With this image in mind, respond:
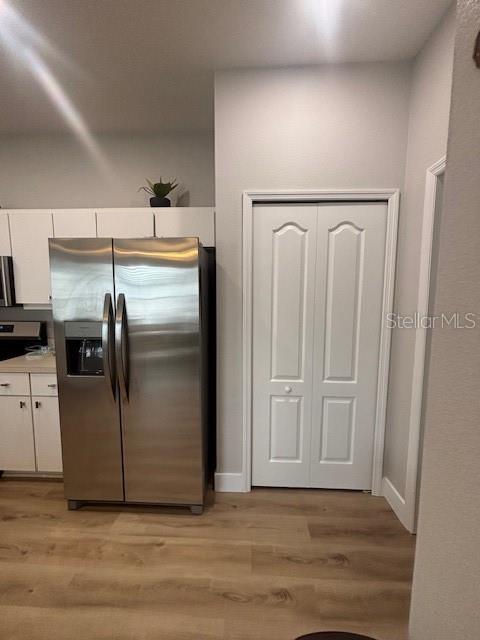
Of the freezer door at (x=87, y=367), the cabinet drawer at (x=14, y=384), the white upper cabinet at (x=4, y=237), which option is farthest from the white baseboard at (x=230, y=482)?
the white upper cabinet at (x=4, y=237)

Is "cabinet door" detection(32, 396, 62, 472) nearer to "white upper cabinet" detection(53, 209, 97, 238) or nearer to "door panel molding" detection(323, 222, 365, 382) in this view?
"white upper cabinet" detection(53, 209, 97, 238)

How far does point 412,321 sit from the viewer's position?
195cm

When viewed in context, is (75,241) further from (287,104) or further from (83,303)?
(287,104)

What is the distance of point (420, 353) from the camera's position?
1.86 metres

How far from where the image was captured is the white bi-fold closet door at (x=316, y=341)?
2154 millimetres

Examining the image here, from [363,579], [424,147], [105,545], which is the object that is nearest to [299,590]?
[363,579]

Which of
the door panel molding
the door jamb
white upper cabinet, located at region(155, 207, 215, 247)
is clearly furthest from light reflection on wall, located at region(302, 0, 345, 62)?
white upper cabinet, located at region(155, 207, 215, 247)

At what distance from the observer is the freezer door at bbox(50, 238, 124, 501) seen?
195 centimetres

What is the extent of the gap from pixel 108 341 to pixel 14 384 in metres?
1.04

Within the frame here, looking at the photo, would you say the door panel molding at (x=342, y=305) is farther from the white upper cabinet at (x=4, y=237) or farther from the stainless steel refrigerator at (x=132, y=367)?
the white upper cabinet at (x=4, y=237)

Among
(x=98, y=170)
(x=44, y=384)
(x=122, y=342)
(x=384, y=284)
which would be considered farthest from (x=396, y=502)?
(x=98, y=170)

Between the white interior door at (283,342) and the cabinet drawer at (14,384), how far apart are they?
1.69 m

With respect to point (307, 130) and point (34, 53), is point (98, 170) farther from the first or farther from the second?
point (307, 130)

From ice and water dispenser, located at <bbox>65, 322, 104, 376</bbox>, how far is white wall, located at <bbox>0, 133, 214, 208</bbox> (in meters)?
1.40
